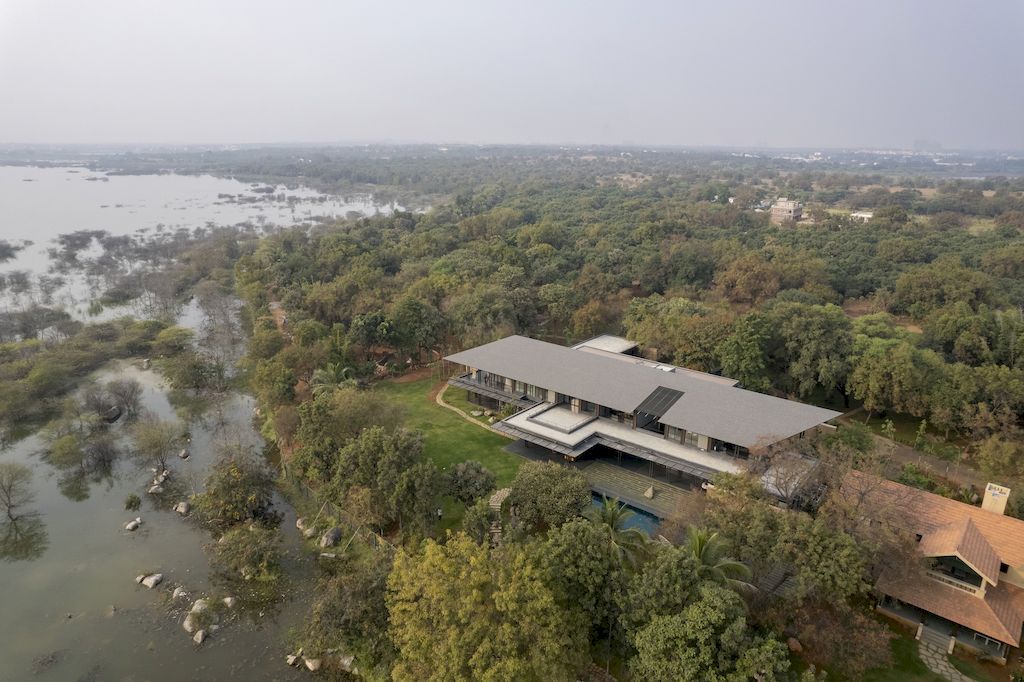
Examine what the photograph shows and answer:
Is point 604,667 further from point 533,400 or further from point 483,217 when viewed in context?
point 483,217

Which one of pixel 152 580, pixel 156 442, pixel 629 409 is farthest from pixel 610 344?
pixel 152 580

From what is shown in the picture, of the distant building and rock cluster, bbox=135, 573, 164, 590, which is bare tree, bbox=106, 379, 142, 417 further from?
the distant building

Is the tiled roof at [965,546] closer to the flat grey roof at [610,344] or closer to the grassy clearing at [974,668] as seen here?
the grassy clearing at [974,668]

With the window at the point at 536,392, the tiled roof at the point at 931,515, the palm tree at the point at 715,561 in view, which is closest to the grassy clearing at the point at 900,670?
the palm tree at the point at 715,561

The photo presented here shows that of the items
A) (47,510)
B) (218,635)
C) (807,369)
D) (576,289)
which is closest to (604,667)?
(218,635)

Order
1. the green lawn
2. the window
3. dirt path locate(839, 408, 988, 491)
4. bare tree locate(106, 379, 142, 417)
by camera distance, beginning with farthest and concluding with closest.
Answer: bare tree locate(106, 379, 142, 417) → the window → the green lawn → dirt path locate(839, 408, 988, 491)

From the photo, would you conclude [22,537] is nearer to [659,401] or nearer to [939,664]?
[659,401]

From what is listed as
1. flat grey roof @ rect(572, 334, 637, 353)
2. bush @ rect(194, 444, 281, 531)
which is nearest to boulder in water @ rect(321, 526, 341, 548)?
bush @ rect(194, 444, 281, 531)
